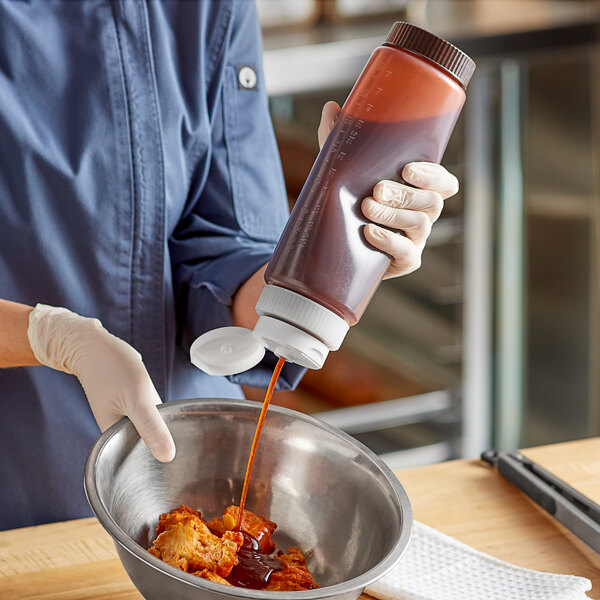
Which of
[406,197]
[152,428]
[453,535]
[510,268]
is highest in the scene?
[406,197]

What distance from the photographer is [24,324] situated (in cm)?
100

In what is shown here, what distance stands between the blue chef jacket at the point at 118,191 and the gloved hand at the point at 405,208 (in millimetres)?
314

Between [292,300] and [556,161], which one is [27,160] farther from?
[556,161]

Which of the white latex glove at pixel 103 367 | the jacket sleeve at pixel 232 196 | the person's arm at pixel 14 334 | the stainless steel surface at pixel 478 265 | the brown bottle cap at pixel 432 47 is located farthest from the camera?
the stainless steel surface at pixel 478 265

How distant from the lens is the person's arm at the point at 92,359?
0.84 metres

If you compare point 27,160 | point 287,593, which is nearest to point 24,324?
point 27,160

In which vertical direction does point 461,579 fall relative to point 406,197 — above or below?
below

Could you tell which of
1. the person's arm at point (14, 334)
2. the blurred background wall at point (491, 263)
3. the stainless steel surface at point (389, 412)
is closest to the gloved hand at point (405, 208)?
the person's arm at point (14, 334)

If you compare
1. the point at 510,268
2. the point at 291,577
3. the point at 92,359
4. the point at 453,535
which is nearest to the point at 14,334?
the point at 92,359

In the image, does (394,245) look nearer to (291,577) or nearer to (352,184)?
(352,184)

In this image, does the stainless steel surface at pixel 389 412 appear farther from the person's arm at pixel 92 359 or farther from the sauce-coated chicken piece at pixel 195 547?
the sauce-coated chicken piece at pixel 195 547

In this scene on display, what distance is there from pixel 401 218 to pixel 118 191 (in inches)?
17.9

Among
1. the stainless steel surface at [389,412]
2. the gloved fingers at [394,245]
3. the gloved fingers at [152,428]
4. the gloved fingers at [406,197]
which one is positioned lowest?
the stainless steel surface at [389,412]

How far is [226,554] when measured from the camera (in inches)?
31.1
